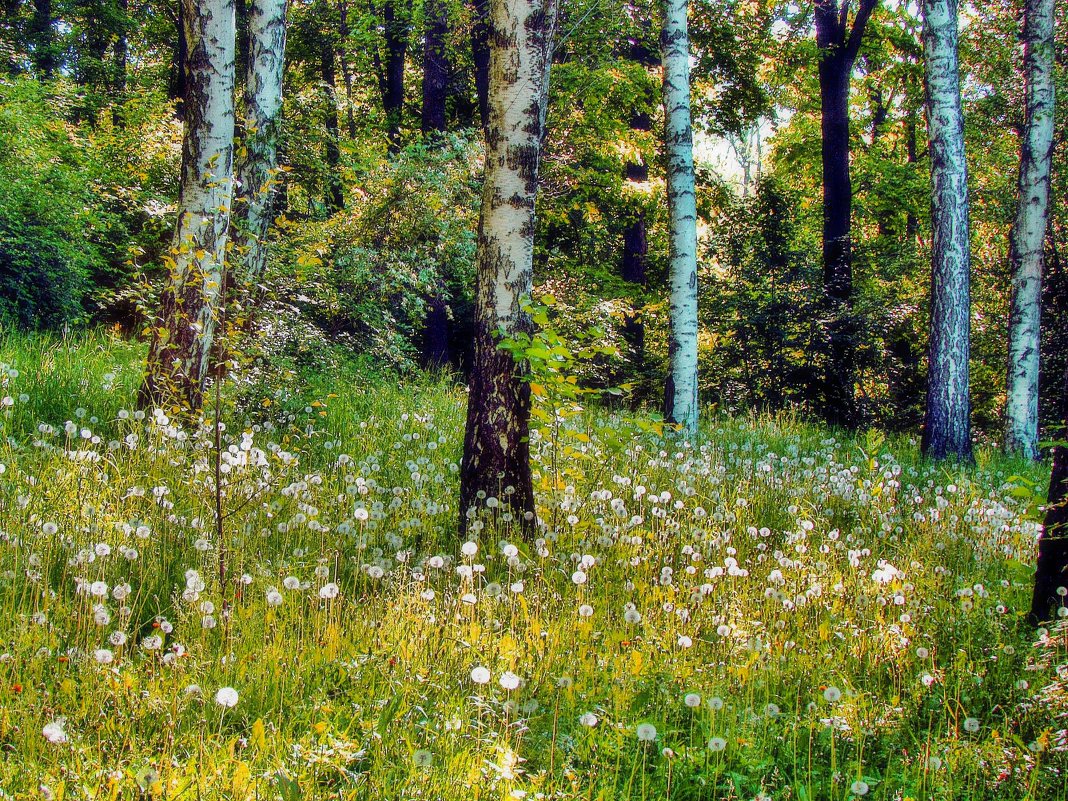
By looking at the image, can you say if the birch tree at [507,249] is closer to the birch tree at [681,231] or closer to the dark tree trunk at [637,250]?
the birch tree at [681,231]

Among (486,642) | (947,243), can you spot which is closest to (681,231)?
(947,243)

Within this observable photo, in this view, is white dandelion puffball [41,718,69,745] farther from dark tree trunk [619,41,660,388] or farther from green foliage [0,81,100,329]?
dark tree trunk [619,41,660,388]

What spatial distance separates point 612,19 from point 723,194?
504 centimetres

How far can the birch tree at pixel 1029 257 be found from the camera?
420 inches

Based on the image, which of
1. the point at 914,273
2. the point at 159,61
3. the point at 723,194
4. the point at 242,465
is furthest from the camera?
the point at 159,61

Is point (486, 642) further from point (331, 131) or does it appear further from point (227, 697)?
point (331, 131)

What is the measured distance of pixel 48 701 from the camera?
7.72 feet

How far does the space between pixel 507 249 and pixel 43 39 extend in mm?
25796

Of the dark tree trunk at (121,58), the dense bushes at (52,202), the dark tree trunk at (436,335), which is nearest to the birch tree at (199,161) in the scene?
the dense bushes at (52,202)

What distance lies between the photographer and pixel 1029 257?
10859mm

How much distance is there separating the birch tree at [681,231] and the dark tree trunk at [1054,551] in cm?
546

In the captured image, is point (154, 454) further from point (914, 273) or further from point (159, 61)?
point (159, 61)

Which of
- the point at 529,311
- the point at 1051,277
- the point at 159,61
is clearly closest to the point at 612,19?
the point at 1051,277

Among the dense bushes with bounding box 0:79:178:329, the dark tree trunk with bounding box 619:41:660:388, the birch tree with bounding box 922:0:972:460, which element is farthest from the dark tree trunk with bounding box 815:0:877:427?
the dense bushes with bounding box 0:79:178:329
